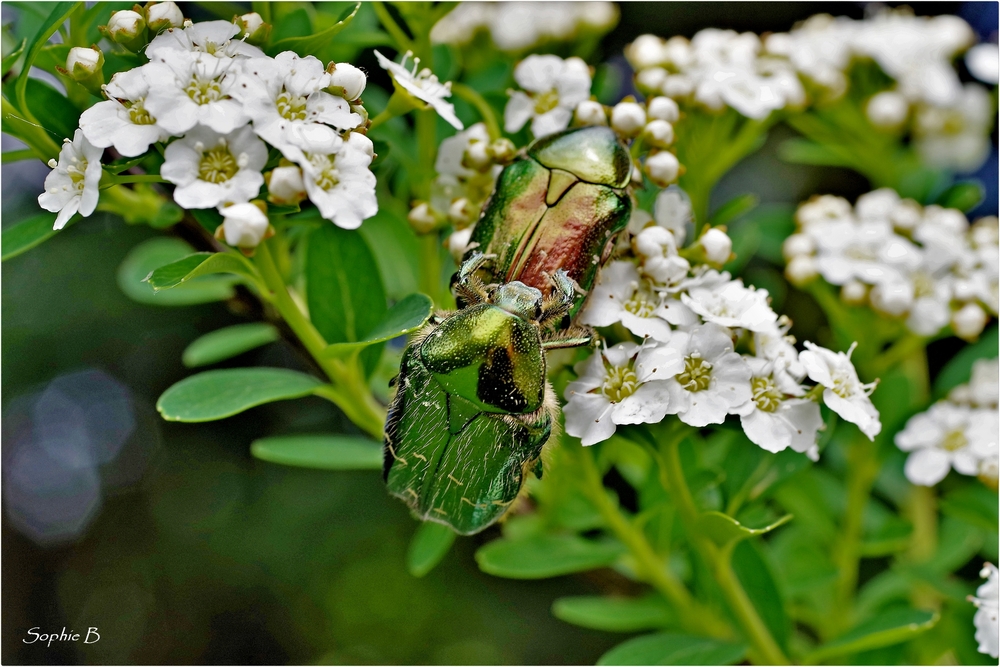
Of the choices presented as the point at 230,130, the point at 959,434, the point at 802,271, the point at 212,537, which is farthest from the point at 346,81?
the point at 212,537

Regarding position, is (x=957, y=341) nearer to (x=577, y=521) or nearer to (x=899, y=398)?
(x=899, y=398)

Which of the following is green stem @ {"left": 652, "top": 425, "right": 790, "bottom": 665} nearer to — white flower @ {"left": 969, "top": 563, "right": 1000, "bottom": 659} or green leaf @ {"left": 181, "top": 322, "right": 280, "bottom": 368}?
white flower @ {"left": 969, "top": 563, "right": 1000, "bottom": 659}

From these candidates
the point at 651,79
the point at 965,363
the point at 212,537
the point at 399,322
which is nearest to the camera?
the point at 399,322

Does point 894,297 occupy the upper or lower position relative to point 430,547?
upper

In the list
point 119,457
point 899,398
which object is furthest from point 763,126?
point 119,457

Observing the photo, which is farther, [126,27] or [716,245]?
[716,245]

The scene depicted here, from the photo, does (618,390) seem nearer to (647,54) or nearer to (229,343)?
(647,54)

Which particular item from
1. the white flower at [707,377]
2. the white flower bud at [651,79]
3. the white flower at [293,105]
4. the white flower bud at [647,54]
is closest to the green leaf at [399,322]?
the white flower at [293,105]
